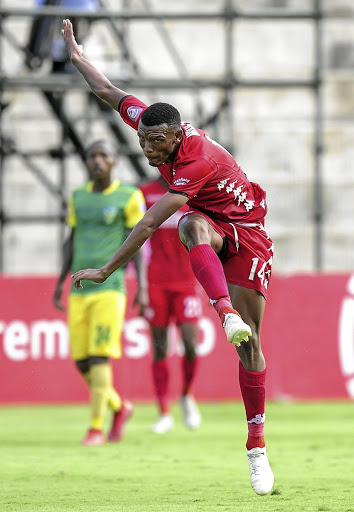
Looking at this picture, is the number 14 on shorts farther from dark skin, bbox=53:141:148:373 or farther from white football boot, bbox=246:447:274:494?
dark skin, bbox=53:141:148:373

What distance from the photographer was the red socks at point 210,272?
5.88 metres

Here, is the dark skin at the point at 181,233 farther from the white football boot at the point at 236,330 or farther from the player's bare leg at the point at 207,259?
the white football boot at the point at 236,330

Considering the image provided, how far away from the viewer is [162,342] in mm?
10602

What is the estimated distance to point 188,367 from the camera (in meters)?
10.6

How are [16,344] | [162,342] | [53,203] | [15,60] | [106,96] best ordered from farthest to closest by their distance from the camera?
[15,60] < [53,203] < [16,344] < [162,342] < [106,96]

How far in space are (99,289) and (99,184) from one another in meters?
0.91

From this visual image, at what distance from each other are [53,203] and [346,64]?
6.90 metres

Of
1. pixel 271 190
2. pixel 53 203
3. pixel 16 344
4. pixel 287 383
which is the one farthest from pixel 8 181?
pixel 287 383

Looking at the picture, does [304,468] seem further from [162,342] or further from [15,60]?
[15,60]

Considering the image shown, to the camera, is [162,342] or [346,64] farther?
[346,64]

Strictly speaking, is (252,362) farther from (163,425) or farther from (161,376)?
(161,376)

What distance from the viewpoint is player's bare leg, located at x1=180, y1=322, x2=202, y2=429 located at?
1046 cm

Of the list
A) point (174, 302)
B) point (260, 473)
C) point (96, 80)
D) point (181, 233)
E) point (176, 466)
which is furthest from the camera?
point (174, 302)

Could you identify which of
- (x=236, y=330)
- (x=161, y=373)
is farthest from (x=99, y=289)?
(x=236, y=330)
